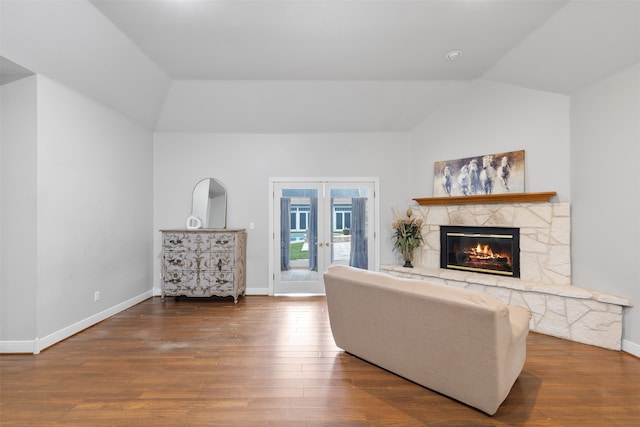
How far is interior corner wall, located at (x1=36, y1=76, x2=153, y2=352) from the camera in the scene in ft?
10.7

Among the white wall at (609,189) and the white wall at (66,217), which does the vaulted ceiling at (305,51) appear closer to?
the white wall at (609,189)

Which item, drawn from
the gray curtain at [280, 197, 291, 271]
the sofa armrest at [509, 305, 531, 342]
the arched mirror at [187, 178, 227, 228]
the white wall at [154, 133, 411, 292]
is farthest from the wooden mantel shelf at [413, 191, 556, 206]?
the arched mirror at [187, 178, 227, 228]

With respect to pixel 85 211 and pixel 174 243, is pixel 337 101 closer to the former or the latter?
pixel 174 243

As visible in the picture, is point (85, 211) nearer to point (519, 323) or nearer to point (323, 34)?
point (323, 34)

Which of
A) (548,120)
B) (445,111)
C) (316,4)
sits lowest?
(548,120)

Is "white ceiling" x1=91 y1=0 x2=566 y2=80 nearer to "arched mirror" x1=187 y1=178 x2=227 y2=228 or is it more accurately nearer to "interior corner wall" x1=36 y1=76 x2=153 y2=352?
"interior corner wall" x1=36 y1=76 x2=153 y2=352

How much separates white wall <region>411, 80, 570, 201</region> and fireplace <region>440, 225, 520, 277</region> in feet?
2.48

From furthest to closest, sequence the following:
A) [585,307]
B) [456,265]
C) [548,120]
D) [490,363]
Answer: [456,265], [548,120], [585,307], [490,363]

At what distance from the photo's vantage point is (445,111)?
5113 millimetres

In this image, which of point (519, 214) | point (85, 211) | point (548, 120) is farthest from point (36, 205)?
point (548, 120)

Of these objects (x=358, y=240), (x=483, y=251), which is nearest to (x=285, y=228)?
(x=358, y=240)

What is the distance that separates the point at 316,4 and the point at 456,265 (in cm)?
420

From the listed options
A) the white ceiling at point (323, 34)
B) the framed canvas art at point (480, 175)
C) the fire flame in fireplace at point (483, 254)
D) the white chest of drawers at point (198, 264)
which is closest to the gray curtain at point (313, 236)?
the white chest of drawers at point (198, 264)

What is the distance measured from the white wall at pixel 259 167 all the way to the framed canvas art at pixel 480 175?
70 cm
